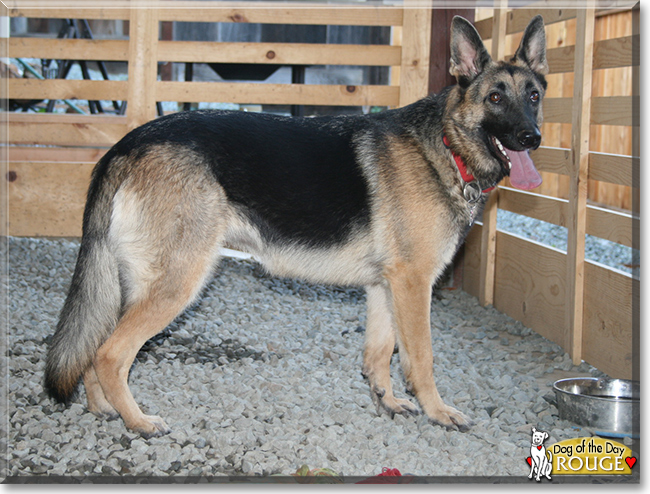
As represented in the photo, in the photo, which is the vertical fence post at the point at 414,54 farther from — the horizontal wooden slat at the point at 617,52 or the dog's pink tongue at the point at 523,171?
the dog's pink tongue at the point at 523,171

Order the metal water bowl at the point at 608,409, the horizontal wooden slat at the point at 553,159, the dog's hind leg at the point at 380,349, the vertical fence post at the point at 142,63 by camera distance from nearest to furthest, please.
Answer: the metal water bowl at the point at 608,409
the dog's hind leg at the point at 380,349
the horizontal wooden slat at the point at 553,159
the vertical fence post at the point at 142,63

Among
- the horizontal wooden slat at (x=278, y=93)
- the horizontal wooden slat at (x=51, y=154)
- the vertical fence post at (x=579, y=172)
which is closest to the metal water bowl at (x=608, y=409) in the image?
the vertical fence post at (x=579, y=172)

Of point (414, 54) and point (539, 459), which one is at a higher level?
point (414, 54)

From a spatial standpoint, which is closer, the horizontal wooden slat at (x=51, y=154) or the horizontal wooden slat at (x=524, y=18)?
the horizontal wooden slat at (x=524, y=18)

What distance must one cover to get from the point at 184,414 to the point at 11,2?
478 centimetres

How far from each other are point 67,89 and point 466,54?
4.11m

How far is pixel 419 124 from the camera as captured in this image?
10.7 ft

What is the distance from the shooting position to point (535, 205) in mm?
4676

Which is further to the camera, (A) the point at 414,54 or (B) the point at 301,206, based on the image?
(A) the point at 414,54

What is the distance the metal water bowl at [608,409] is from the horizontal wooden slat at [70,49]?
15.3 feet

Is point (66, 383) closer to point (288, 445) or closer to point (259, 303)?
point (288, 445)

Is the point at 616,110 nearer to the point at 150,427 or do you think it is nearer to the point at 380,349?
the point at 380,349

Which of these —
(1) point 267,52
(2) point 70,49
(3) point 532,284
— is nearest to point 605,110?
(3) point 532,284

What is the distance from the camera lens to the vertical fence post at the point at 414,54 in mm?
5320
